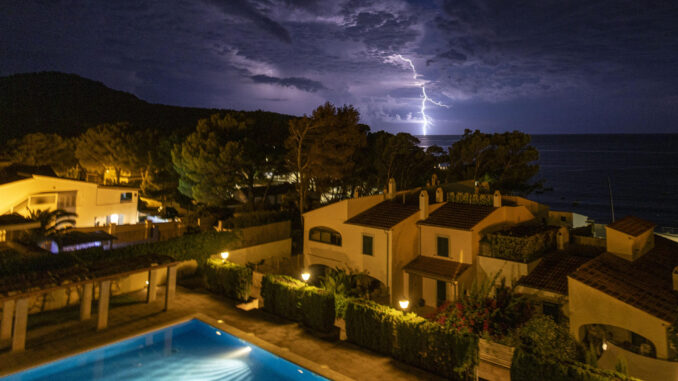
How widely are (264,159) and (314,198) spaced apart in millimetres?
7278

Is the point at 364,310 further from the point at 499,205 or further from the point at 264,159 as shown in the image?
the point at 264,159

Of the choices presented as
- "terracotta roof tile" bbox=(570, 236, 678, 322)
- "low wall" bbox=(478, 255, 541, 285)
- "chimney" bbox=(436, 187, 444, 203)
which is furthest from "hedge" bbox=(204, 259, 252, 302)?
"terracotta roof tile" bbox=(570, 236, 678, 322)

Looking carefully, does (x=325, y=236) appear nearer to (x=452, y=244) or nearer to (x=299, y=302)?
(x=452, y=244)

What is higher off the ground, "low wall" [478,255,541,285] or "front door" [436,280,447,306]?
"low wall" [478,255,541,285]

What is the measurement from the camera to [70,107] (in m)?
117

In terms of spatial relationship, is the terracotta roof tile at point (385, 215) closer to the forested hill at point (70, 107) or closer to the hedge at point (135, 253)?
the hedge at point (135, 253)

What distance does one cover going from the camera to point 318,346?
12.4 meters

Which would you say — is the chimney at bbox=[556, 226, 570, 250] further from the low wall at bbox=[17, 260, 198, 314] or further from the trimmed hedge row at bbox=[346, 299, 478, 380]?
the low wall at bbox=[17, 260, 198, 314]

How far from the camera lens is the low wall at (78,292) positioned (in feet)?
47.5

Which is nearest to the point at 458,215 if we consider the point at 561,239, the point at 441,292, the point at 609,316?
the point at 441,292

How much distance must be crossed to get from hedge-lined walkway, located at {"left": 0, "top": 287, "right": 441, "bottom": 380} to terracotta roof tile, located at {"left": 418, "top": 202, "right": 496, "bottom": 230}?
8733 millimetres

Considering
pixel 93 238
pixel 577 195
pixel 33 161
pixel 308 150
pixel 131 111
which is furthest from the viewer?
pixel 131 111

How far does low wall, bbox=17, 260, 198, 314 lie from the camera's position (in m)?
14.5

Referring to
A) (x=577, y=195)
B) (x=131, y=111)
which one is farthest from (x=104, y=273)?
(x=131, y=111)
